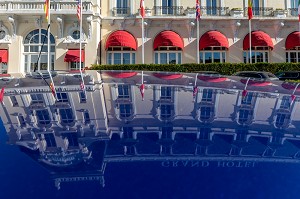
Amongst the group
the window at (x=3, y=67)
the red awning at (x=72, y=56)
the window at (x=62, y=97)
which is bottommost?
the window at (x=62, y=97)

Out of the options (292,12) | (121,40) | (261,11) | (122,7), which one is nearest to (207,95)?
(121,40)

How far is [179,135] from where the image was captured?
1.50 m

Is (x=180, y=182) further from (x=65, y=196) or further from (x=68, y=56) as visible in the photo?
(x=68, y=56)

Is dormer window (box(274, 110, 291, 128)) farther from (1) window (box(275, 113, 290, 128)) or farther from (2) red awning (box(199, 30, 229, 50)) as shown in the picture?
(2) red awning (box(199, 30, 229, 50))

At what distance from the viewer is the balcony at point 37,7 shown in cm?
2380

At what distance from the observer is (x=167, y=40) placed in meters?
24.5

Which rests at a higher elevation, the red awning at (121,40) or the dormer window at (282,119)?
the red awning at (121,40)

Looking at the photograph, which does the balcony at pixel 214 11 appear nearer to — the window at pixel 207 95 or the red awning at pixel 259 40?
the red awning at pixel 259 40

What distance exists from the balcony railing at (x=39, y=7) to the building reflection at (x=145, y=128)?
23445 millimetres

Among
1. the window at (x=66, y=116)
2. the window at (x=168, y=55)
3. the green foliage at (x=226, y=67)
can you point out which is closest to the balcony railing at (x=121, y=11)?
the window at (x=168, y=55)

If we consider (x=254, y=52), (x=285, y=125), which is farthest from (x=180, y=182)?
(x=254, y=52)

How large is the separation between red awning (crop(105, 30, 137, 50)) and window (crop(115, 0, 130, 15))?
2055 mm

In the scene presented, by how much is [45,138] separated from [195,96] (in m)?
1.35

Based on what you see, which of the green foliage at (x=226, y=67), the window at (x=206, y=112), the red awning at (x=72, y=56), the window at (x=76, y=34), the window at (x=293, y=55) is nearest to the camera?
the window at (x=206, y=112)
